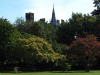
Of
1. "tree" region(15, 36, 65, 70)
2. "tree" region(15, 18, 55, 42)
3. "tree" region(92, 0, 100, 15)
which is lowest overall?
"tree" region(15, 36, 65, 70)

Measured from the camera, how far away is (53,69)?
6606 centimetres

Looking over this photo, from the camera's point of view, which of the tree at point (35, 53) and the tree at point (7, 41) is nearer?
the tree at point (35, 53)

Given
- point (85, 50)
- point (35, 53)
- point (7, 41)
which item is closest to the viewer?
point (85, 50)

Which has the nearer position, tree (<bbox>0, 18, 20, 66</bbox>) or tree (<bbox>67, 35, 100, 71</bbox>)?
tree (<bbox>67, 35, 100, 71</bbox>)

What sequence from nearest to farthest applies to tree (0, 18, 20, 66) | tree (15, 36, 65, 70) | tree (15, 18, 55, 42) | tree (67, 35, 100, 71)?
1. tree (67, 35, 100, 71)
2. tree (15, 36, 65, 70)
3. tree (0, 18, 20, 66)
4. tree (15, 18, 55, 42)

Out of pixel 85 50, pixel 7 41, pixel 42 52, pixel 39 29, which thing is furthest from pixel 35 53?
pixel 39 29

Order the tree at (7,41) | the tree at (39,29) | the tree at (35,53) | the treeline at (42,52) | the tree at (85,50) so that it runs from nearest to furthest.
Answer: the tree at (85,50) < the treeline at (42,52) < the tree at (35,53) < the tree at (7,41) < the tree at (39,29)

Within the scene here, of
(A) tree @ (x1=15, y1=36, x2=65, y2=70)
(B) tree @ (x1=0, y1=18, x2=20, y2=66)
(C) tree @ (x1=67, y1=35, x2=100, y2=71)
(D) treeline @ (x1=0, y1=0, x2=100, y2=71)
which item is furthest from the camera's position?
(B) tree @ (x1=0, y1=18, x2=20, y2=66)

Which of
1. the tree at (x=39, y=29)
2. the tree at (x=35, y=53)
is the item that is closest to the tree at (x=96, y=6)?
the tree at (x=39, y=29)

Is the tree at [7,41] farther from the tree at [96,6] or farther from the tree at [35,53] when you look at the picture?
the tree at [96,6]

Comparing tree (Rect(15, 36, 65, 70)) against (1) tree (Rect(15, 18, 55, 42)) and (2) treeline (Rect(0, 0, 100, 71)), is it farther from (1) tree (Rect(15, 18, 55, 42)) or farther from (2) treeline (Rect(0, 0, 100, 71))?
(1) tree (Rect(15, 18, 55, 42))

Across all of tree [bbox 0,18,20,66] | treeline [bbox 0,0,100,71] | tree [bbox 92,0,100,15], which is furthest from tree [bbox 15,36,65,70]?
tree [bbox 92,0,100,15]

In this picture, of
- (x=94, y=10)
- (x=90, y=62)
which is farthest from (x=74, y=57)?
(x=94, y=10)

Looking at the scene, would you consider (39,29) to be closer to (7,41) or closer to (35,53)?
(7,41)
